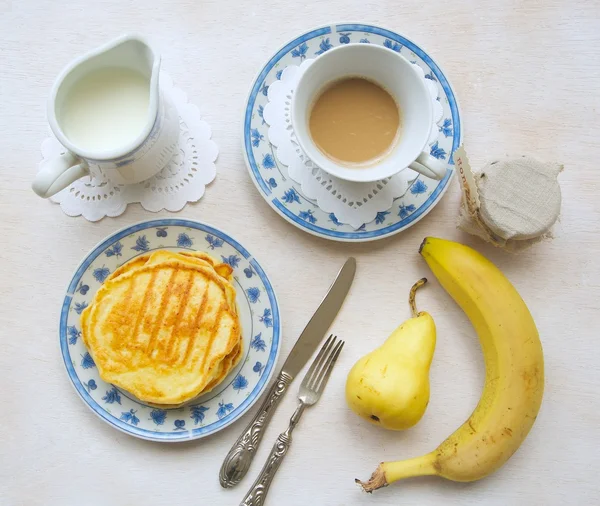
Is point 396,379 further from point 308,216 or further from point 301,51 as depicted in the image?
point 301,51

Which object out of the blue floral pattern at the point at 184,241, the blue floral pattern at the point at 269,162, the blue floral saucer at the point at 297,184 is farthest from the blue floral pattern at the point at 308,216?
the blue floral pattern at the point at 184,241

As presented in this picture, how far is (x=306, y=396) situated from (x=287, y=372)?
0.07 metres

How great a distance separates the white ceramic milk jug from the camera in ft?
3.48

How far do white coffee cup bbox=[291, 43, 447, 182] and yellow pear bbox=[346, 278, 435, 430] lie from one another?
347mm

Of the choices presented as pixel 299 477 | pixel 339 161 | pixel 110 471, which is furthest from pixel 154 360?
pixel 339 161

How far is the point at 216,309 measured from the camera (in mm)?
1196

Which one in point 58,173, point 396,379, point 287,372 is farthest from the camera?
point 287,372

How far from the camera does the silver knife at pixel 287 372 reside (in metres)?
1.27

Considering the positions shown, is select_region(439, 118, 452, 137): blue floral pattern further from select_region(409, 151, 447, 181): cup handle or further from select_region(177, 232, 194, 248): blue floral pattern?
select_region(177, 232, 194, 248): blue floral pattern

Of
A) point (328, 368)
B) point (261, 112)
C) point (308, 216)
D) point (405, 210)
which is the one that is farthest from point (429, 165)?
point (328, 368)

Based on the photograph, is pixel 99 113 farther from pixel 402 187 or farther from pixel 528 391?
pixel 528 391

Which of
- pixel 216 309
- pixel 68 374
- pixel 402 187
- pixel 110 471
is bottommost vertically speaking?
pixel 110 471

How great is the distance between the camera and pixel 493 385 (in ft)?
4.09

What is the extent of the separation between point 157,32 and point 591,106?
3.28 ft
